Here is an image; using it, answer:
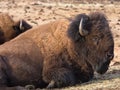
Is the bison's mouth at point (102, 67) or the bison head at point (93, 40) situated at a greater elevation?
the bison head at point (93, 40)

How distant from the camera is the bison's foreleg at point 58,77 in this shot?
9.72 metres

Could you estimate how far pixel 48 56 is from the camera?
9945 millimetres

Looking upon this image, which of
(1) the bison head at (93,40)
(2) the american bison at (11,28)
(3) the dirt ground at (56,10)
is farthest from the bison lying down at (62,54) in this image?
(3) the dirt ground at (56,10)

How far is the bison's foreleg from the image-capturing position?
972 centimetres

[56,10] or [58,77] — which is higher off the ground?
[58,77]

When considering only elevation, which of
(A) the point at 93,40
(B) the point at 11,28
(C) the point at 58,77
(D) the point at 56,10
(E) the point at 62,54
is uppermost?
(A) the point at 93,40

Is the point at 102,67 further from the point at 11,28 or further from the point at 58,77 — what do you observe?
the point at 11,28

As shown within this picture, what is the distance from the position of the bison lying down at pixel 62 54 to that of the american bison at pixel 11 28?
A: 214 centimetres

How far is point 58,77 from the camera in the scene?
9742mm

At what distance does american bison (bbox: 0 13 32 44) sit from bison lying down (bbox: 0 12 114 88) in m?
2.14

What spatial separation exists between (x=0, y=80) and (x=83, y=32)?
1720 mm

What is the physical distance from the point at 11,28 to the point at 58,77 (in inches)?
124

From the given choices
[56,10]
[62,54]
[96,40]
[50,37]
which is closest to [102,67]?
[96,40]

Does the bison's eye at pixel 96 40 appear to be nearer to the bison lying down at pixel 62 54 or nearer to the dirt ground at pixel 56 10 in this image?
the bison lying down at pixel 62 54
